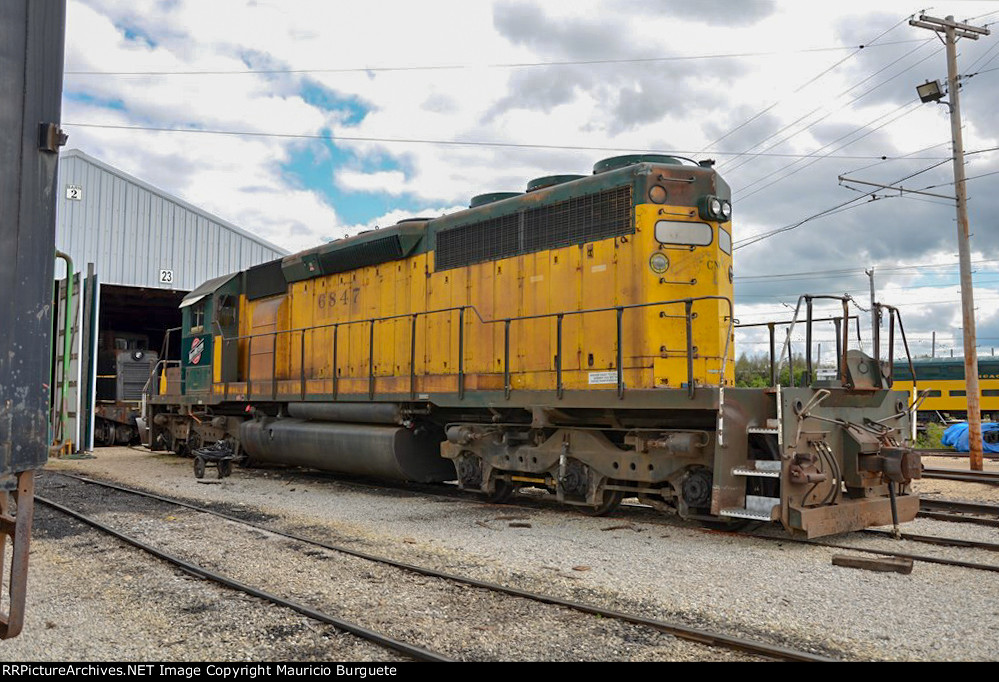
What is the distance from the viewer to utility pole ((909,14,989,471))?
14828 mm

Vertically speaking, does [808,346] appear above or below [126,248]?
below

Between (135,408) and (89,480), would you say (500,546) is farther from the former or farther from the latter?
(135,408)

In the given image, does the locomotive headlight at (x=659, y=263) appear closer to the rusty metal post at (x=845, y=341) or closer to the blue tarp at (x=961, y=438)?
the rusty metal post at (x=845, y=341)

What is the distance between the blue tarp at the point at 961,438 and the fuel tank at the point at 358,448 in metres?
17.9

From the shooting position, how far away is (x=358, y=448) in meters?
10.6

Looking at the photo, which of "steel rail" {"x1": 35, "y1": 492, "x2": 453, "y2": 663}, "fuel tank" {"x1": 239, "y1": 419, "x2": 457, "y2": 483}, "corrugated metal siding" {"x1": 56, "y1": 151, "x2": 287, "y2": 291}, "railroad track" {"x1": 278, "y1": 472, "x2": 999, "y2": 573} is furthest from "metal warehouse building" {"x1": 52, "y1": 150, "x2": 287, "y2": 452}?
"steel rail" {"x1": 35, "y1": 492, "x2": 453, "y2": 663}

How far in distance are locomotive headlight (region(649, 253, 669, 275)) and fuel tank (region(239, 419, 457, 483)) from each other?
4181 mm

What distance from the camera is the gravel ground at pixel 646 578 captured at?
408 cm

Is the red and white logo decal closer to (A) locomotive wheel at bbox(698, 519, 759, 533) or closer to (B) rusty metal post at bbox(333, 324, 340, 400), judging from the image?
(B) rusty metal post at bbox(333, 324, 340, 400)

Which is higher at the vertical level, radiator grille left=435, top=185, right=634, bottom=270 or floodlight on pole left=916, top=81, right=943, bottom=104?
floodlight on pole left=916, top=81, right=943, bottom=104

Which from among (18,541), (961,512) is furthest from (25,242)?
(961,512)

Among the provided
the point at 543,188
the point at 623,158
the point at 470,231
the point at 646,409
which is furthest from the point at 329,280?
the point at 646,409

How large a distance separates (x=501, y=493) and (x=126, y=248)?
16.8 meters

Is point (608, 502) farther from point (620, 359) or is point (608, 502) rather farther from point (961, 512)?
point (961, 512)
